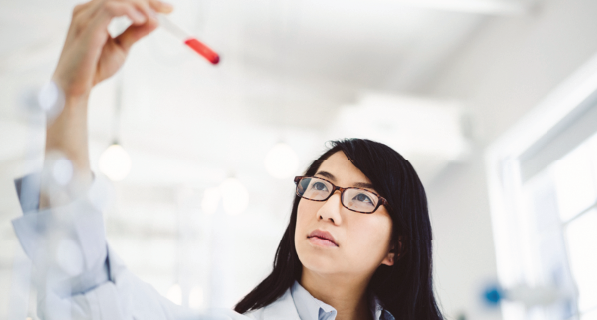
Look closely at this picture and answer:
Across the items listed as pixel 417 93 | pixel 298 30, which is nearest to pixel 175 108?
pixel 298 30

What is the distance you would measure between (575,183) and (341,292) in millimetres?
1155

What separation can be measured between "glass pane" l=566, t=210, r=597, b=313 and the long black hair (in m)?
0.79

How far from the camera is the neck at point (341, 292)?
0.93 meters

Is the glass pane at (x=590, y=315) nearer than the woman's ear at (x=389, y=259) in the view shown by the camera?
No

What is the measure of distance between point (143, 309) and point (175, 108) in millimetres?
327

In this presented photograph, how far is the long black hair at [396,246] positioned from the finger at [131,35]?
59cm

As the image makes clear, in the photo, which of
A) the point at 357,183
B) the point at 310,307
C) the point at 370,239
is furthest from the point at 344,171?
the point at 310,307

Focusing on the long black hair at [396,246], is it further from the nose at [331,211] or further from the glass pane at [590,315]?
the glass pane at [590,315]

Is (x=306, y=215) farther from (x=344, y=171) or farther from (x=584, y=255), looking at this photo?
(x=584, y=255)

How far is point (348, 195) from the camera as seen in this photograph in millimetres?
912

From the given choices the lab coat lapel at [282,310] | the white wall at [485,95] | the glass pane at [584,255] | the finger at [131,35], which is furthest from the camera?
the white wall at [485,95]

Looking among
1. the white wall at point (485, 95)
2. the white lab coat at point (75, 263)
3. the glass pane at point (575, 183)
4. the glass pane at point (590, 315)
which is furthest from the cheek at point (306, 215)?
the white wall at point (485, 95)

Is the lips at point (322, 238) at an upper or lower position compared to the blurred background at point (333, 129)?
lower

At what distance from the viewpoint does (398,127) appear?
2.38 metres
